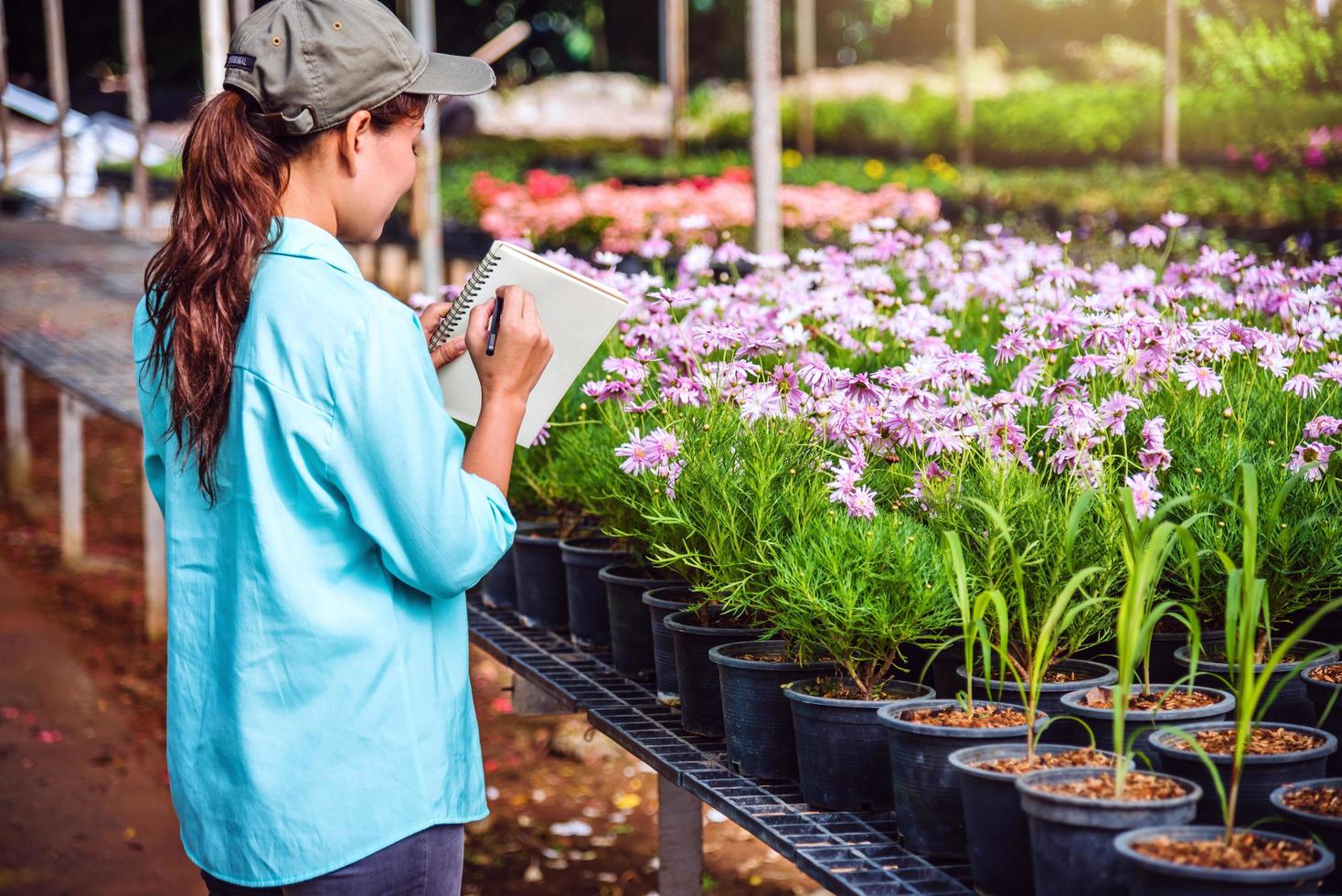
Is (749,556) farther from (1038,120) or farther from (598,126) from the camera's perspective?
(598,126)

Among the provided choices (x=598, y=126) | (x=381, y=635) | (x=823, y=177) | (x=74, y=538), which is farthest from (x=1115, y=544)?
(x=598, y=126)

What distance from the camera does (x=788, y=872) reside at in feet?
13.9

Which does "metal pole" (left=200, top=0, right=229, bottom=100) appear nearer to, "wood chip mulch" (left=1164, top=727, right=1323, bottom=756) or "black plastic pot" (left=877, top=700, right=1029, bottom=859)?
"black plastic pot" (left=877, top=700, right=1029, bottom=859)

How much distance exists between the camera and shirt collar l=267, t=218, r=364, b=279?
57.7 inches

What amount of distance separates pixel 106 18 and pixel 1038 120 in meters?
21.4

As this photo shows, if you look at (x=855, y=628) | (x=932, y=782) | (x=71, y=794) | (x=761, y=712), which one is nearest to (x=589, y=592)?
(x=761, y=712)

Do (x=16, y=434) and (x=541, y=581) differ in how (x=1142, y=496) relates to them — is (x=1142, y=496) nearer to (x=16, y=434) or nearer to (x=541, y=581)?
(x=541, y=581)

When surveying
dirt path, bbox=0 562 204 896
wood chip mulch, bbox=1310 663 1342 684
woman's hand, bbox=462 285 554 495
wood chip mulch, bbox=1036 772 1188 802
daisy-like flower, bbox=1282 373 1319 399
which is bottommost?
dirt path, bbox=0 562 204 896

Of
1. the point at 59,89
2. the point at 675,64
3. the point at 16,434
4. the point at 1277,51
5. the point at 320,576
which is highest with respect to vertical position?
the point at 59,89

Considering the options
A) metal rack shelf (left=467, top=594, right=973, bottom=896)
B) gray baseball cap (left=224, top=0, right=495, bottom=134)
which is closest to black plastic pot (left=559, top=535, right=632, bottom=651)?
metal rack shelf (left=467, top=594, right=973, bottom=896)

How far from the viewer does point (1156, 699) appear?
189cm

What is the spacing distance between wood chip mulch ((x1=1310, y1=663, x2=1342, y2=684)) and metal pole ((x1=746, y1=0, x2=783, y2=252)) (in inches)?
116

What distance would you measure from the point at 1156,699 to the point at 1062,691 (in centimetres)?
12

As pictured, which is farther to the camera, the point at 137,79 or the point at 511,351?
the point at 137,79
